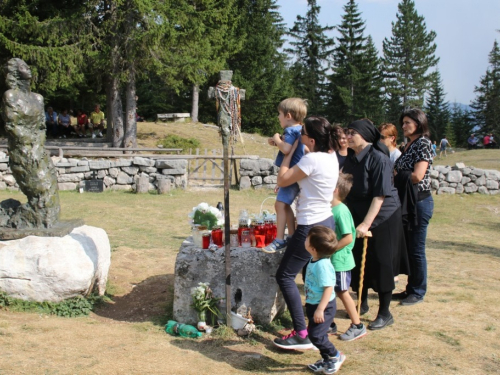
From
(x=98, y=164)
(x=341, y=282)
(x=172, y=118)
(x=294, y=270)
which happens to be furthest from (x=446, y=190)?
(x=172, y=118)

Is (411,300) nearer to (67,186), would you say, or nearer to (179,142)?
(67,186)

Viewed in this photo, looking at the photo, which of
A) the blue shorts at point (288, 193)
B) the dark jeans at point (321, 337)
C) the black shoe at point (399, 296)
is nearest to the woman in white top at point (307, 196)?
the blue shorts at point (288, 193)

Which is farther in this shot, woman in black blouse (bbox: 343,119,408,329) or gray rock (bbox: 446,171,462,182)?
gray rock (bbox: 446,171,462,182)

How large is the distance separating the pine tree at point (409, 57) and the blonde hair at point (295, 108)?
128 feet

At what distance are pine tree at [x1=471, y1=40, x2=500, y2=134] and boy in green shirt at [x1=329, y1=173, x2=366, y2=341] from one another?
130 ft

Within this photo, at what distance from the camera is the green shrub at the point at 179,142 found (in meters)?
A: 22.3

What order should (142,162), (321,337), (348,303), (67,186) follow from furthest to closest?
(142,162) → (67,186) → (348,303) → (321,337)

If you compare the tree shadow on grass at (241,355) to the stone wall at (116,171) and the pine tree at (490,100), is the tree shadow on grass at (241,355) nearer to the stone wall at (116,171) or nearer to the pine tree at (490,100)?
the stone wall at (116,171)

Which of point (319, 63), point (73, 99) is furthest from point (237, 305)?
point (319, 63)

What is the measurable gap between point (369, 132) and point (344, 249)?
1.10 m

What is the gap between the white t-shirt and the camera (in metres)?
3.72

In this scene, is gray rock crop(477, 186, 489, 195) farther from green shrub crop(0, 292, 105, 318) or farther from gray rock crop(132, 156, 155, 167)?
green shrub crop(0, 292, 105, 318)

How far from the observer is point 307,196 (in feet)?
12.5

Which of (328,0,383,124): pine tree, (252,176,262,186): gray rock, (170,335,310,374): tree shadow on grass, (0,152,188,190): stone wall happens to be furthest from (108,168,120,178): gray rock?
(328,0,383,124): pine tree
